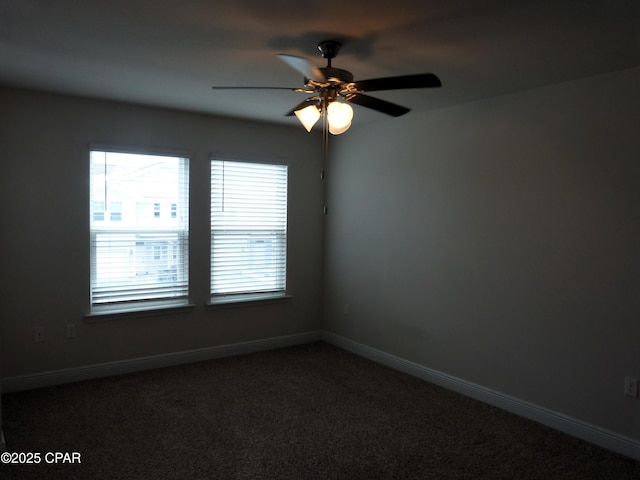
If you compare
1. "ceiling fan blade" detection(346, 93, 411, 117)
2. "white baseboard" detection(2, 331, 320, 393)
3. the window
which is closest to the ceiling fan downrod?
"ceiling fan blade" detection(346, 93, 411, 117)

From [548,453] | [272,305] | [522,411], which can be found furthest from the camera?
[272,305]

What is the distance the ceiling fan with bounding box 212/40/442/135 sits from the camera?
7.46ft

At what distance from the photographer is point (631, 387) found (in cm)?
298

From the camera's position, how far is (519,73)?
3.11 m

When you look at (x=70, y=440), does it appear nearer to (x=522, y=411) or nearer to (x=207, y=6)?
(x=207, y=6)

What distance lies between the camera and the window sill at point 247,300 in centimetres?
480

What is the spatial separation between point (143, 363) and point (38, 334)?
903 mm

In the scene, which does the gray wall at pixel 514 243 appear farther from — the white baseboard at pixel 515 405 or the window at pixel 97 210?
the window at pixel 97 210

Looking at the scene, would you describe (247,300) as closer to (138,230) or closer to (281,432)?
(138,230)

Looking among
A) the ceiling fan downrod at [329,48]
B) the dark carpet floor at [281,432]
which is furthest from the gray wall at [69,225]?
the ceiling fan downrod at [329,48]

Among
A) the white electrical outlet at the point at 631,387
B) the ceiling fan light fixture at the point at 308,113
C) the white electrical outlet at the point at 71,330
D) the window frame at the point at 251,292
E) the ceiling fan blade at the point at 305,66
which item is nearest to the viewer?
the ceiling fan blade at the point at 305,66

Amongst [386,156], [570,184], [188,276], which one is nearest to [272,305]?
[188,276]

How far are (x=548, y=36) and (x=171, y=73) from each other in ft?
7.59

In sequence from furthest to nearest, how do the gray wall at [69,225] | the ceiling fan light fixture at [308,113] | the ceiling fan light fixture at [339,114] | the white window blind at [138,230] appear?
1. the white window blind at [138,230]
2. the gray wall at [69,225]
3. the ceiling fan light fixture at [308,113]
4. the ceiling fan light fixture at [339,114]
